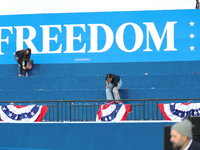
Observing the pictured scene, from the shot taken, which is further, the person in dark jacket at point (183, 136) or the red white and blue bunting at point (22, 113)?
the red white and blue bunting at point (22, 113)

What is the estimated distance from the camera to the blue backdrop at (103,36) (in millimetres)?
15773

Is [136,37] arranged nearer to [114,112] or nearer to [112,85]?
[112,85]

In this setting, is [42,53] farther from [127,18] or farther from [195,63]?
[195,63]

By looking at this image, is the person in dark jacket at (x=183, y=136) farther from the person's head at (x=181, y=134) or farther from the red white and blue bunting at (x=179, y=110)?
the red white and blue bunting at (x=179, y=110)

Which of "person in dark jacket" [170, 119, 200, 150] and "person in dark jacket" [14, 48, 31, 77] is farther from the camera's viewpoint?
"person in dark jacket" [14, 48, 31, 77]

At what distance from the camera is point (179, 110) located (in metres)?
10.5

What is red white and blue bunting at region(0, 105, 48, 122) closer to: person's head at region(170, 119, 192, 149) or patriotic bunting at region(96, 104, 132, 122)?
patriotic bunting at region(96, 104, 132, 122)

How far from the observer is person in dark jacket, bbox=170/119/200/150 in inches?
166

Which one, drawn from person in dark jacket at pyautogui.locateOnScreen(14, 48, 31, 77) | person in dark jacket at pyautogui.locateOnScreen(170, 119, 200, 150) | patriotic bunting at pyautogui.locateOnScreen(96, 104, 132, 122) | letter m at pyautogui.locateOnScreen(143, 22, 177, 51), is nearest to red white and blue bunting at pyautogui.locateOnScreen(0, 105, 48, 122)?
patriotic bunting at pyautogui.locateOnScreen(96, 104, 132, 122)

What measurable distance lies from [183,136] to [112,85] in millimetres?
8361

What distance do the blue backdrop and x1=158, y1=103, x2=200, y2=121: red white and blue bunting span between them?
532 cm

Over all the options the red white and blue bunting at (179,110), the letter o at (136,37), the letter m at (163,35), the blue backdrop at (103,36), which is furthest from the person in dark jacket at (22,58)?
the red white and blue bunting at (179,110)

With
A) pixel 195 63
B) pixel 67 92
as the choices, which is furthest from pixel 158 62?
pixel 67 92

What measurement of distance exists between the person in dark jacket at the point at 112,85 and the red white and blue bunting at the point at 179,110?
2065mm
